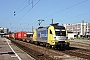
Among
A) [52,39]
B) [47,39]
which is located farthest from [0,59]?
[47,39]

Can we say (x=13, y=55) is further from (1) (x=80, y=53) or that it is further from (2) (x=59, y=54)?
(1) (x=80, y=53)

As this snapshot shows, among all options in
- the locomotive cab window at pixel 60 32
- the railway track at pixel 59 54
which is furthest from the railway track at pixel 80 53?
the locomotive cab window at pixel 60 32

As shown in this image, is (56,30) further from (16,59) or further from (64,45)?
(16,59)

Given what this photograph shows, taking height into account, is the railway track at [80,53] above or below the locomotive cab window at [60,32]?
below

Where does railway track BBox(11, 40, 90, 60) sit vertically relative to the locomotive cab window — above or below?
below

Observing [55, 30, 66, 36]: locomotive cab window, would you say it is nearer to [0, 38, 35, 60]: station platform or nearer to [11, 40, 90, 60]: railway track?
[11, 40, 90, 60]: railway track

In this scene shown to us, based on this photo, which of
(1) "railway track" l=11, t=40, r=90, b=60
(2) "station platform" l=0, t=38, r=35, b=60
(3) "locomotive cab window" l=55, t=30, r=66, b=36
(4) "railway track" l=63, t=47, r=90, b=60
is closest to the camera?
(2) "station platform" l=0, t=38, r=35, b=60

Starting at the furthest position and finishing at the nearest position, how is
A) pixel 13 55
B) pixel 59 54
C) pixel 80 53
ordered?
pixel 80 53
pixel 59 54
pixel 13 55

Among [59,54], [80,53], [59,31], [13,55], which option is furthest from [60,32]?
[13,55]

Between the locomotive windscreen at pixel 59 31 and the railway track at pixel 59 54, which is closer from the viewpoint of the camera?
the railway track at pixel 59 54

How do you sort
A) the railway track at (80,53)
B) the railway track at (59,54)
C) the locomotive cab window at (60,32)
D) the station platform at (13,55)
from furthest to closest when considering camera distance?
the locomotive cab window at (60,32) → the railway track at (80,53) → the railway track at (59,54) → the station platform at (13,55)

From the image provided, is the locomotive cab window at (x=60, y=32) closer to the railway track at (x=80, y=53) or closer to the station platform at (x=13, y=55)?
the railway track at (x=80, y=53)

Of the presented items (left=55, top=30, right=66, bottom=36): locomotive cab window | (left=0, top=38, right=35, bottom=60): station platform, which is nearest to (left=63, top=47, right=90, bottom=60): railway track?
(left=55, top=30, right=66, bottom=36): locomotive cab window

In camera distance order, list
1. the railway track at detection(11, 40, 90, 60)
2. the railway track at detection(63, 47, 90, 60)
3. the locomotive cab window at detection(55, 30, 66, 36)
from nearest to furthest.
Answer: the railway track at detection(11, 40, 90, 60)
the railway track at detection(63, 47, 90, 60)
the locomotive cab window at detection(55, 30, 66, 36)
